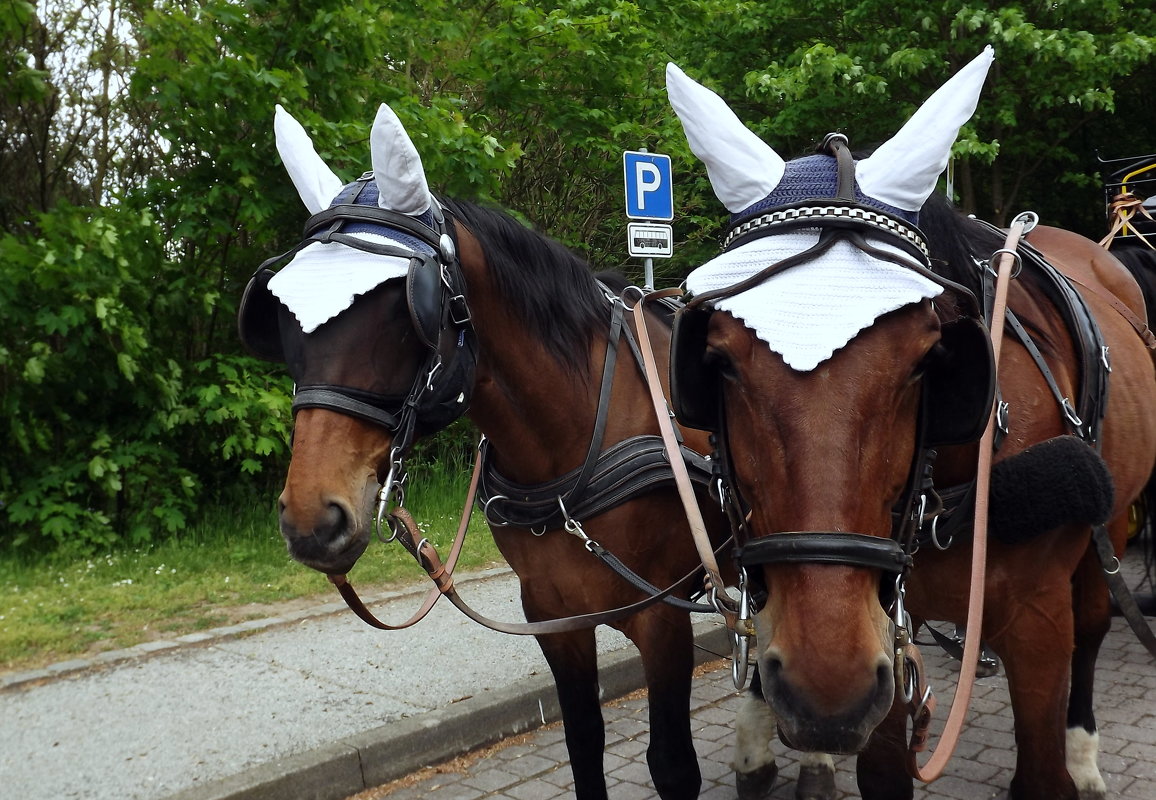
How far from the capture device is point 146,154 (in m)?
7.69

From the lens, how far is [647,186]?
6.35 m

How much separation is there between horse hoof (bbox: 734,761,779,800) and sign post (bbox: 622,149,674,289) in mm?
3323

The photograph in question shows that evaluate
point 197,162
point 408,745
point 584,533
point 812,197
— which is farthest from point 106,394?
point 812,197

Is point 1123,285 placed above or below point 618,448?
above

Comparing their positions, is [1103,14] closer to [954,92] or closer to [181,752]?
[954,92]

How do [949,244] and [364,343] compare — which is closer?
[364,343]

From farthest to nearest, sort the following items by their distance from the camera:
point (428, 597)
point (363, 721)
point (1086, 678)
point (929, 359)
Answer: point (363, 721), point (1086, 678), point (428, 597), point (929, 359)

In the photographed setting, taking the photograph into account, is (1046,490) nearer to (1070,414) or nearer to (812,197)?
(1070,414)

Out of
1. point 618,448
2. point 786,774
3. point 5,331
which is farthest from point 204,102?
point 786,774

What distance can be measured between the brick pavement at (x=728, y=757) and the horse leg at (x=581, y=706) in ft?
2.71

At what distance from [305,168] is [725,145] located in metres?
1.36

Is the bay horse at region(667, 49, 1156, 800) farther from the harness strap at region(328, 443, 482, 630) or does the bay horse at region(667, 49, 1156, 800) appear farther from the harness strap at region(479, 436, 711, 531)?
the harness strap at region(328, 443, 482, 630)

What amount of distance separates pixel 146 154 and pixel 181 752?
18.2ft

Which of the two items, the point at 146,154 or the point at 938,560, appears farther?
the point at 146,154
